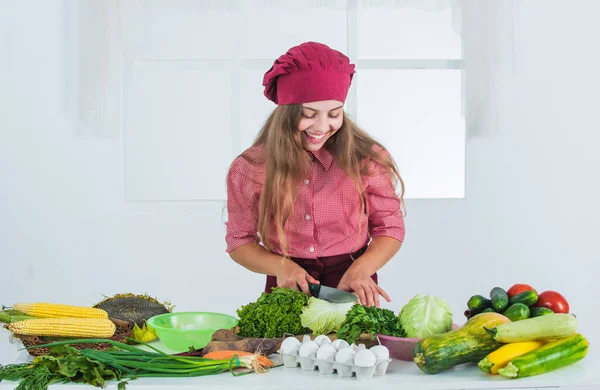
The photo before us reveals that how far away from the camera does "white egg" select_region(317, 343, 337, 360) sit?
8.47 feet

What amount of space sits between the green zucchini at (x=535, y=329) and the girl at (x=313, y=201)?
1.11 metres

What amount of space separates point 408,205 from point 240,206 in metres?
3.56

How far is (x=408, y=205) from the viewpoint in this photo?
24.1ft

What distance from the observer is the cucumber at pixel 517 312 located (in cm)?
287

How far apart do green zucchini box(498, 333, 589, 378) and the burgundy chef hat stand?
5.04 ft

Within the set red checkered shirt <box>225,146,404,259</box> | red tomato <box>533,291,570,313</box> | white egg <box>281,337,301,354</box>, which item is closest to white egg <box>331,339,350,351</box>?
white egg <box>281,337,301,354</box>

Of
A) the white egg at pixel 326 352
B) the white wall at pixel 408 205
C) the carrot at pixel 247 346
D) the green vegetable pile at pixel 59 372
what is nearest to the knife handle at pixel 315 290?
the carrot at pixel 247 346

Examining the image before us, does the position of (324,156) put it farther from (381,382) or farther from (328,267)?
(381,382)

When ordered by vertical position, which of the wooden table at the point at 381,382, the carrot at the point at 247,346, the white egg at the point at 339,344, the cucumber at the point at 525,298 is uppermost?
the cucumber at the point at 525,298

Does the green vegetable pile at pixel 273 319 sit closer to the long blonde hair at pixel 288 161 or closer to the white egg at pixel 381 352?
the white egg at pixel 381 352

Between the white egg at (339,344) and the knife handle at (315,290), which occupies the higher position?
the knife handle at (315,290)

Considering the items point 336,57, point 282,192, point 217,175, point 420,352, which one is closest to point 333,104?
point 336,57

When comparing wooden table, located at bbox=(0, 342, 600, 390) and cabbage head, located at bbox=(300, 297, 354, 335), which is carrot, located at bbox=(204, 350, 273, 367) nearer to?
wooden table, located at bbox=(0, 342, 600, 390)

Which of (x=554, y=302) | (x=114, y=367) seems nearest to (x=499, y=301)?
(x=554, y=302)
